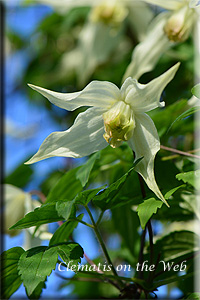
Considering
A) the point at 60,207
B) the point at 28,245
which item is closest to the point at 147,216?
the point at 60,207

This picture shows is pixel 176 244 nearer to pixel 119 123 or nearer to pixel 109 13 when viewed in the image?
pixel 119 123

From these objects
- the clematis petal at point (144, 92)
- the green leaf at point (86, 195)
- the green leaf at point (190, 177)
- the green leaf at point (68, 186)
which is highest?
the clematis petal at point (144, 92)

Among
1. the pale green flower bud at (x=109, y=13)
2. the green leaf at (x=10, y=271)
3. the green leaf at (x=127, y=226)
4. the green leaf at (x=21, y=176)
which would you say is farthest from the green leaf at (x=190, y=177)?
the green leaf at (x=21, y=176)

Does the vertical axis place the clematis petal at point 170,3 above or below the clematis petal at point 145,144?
above

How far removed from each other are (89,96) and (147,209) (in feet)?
0.64

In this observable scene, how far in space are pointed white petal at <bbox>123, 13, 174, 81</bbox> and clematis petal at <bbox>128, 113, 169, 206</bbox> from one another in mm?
465

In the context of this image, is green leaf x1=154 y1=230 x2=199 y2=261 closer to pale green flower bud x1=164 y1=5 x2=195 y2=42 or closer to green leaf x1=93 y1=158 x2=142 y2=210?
green leaf x1=93 y1=158 x2=142 y2=210

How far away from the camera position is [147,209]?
64 cm

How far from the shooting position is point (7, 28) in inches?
92.1

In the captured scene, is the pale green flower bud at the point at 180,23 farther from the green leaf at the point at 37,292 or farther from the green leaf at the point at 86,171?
the green leaf at the point at 37,292

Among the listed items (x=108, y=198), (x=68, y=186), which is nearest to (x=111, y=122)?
(x=108, y=198)

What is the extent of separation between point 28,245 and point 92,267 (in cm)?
17

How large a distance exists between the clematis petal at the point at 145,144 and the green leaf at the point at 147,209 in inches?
1.1

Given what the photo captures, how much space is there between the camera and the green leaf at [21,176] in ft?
5.74
